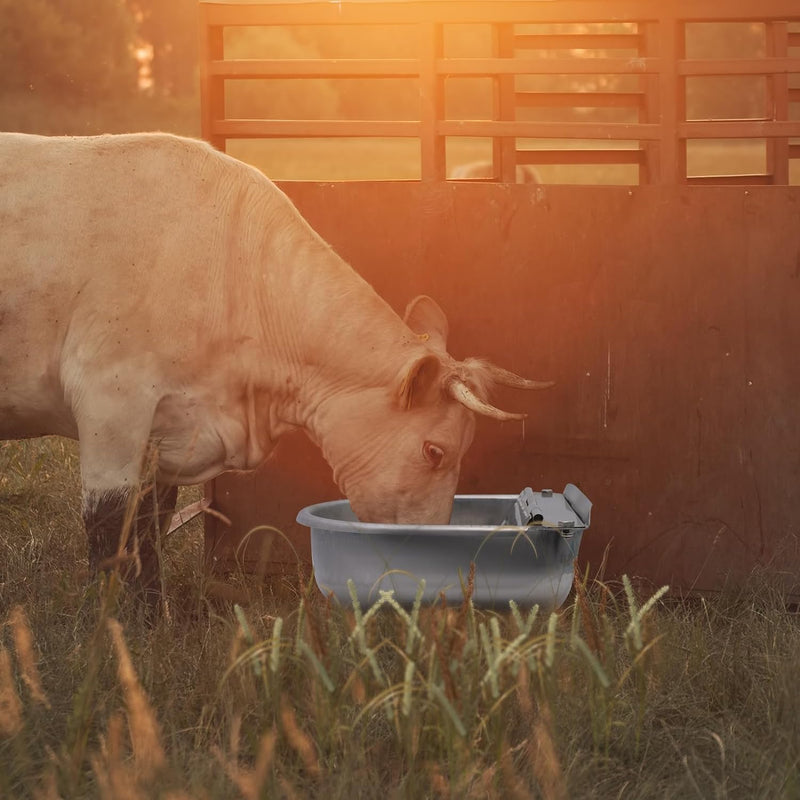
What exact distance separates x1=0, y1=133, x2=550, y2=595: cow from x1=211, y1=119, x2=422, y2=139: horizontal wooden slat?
61 centimetres

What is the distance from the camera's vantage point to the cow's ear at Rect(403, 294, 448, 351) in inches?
211

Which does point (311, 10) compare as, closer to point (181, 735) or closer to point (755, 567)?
point (755, 567)

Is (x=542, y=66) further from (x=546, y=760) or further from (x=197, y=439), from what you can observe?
(x=546, y=760)

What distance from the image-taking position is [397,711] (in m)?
3.43

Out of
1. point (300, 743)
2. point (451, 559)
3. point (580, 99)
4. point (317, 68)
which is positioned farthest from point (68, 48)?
point (300, 743)

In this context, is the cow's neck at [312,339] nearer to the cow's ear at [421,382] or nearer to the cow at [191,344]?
the cow at [191,344]

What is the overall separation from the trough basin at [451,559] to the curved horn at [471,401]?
1.21ft

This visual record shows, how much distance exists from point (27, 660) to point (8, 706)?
0.21m

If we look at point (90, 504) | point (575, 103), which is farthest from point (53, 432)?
point (575, 103)

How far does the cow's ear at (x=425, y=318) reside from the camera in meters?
5.36

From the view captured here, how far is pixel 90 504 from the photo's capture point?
500cm

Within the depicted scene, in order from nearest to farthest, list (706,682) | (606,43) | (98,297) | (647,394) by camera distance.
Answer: (706,682) → (98,297) → (647,394) → (606,43)

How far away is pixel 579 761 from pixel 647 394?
2.51 m

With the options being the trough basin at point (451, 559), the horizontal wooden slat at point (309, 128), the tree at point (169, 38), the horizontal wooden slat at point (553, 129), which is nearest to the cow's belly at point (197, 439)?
the trough basin at point (451, 559)
